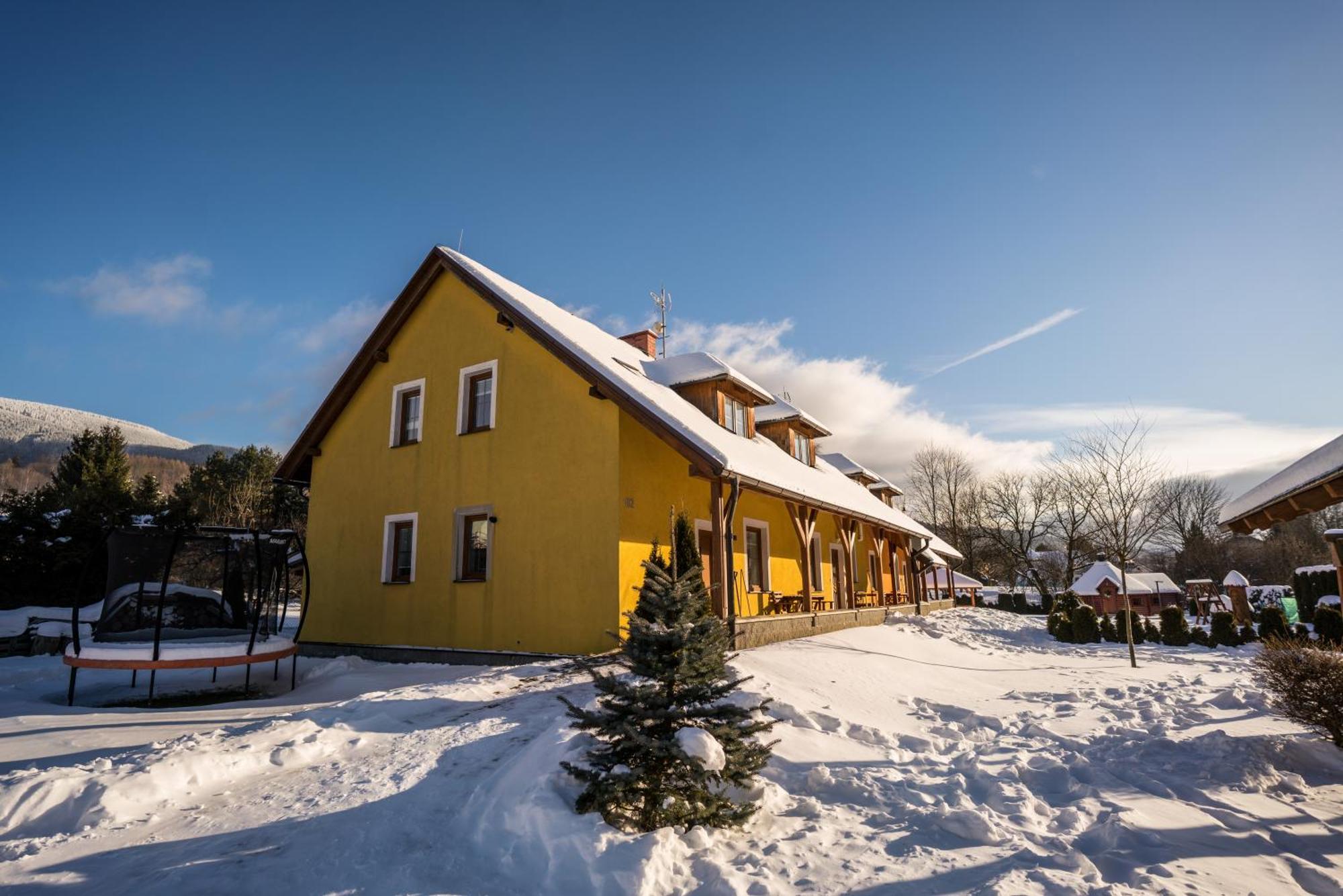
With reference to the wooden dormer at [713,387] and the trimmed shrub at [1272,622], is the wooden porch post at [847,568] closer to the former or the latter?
the wooden dormer at [713,387]

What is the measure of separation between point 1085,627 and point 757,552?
11.6 meters

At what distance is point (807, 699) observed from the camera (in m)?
7.63

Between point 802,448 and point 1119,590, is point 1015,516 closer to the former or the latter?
Result: point 1119,590

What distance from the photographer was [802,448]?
19359 millimetres

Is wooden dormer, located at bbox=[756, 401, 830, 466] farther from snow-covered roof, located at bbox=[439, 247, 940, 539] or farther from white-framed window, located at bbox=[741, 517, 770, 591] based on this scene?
white-framed window, located at bbox=[741, 517, 770, 591]

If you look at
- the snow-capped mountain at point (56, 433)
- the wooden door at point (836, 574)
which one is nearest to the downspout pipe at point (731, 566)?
the wooden door at point (836, 574)

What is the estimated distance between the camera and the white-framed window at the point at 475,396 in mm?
Result: 13008

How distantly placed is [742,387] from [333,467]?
9167 millimetres

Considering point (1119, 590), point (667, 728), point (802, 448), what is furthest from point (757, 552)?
point (1119, 590)

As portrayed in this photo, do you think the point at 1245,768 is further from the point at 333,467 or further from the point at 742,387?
the point at 333,467

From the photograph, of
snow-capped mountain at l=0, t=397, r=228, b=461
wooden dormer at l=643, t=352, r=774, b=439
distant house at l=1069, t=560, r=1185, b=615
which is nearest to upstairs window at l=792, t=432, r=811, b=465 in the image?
wooden dormer at l=643, t=352, r=774, b=439

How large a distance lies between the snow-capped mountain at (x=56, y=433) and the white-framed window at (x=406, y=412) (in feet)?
295

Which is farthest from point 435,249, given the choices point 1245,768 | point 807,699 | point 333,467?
point 1245,768

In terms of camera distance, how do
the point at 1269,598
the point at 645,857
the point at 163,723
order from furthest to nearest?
the point at 1269,598
the point at 163,723
the point at 645,857
